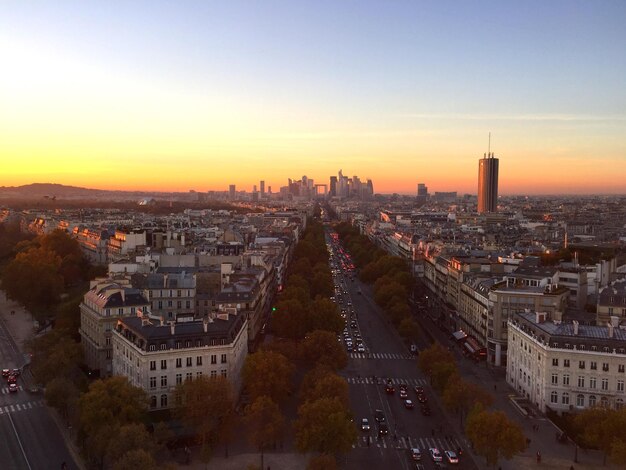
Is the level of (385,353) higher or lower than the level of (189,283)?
lower

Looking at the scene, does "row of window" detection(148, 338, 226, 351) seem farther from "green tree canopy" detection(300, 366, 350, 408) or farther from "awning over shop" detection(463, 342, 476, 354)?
"awning over shop" detection(463, 342, 476, 354)

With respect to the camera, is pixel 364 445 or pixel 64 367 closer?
pixel 364 445

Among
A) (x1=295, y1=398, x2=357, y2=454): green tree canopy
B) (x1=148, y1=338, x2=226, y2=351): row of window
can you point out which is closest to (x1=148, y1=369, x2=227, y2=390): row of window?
(x1=148, y1=338, x2=226, y2=351): row of window

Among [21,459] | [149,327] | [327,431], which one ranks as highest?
[149,327]

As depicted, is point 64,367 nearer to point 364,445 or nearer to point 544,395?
point 364,445

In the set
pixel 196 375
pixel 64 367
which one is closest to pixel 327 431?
pixel 196 375

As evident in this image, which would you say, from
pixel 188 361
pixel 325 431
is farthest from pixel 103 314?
pixel 325 431

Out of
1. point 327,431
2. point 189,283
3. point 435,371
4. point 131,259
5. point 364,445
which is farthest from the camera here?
point 131,259
